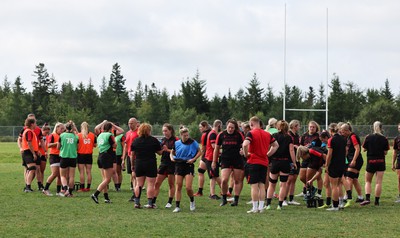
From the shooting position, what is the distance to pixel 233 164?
1373 cm

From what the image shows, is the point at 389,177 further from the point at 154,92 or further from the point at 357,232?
the point at 154,92

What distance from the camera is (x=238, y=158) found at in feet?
45.1

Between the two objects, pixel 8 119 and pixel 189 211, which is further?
pixel 8 119

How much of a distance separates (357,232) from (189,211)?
4.04 meters

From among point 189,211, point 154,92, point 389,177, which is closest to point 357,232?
point 189,211

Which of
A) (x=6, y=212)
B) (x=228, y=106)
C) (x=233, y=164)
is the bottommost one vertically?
(x=6, y=212)

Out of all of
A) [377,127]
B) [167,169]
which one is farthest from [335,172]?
[167,169]

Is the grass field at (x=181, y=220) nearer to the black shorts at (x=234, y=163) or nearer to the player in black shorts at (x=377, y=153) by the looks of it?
the player in black shorts at (x=377, y=153)

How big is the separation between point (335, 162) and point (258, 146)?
1.82m

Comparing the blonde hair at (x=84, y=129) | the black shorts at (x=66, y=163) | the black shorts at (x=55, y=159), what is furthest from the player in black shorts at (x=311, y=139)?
the black shorts at (x=55, y=159)

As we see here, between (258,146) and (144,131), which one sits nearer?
(258,146)

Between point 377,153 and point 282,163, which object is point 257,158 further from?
point 377,153

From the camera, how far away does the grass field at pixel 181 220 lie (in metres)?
10.0

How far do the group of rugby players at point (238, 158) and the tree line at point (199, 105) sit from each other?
50.1 meters
